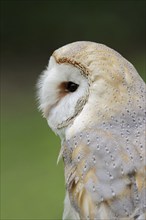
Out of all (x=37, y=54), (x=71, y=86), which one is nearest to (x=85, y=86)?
(x=71, y=86)

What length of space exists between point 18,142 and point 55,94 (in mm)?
4072

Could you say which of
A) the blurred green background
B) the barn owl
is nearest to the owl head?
the barn owl

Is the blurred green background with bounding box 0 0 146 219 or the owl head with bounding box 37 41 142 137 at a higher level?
the owl head with bounding box 37 41 142 137

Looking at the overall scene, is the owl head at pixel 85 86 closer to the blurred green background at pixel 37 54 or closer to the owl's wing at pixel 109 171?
the owl's wing at pixel 109 171

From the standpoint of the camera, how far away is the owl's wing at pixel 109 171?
212 cm

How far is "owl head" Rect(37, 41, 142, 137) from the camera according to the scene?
7.57ft

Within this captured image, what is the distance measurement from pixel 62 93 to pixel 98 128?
286 millimetres

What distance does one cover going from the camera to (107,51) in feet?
7.95

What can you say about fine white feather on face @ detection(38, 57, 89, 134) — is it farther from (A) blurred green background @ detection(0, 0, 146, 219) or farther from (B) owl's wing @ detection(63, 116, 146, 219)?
(A) blurred green background @ detection(0, 0, 146, 219)

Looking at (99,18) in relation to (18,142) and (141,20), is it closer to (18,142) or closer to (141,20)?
(141,20)

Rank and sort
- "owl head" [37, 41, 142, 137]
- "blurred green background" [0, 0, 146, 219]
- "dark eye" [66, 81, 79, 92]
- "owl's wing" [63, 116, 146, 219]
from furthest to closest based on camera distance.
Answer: "blurred green background" [0, 0, 146, 219], "dark eye" [66, 81, 79, 92], "owl head" [37, 41, 142, 137], "owl's wing" [63, 116, 146, 219]

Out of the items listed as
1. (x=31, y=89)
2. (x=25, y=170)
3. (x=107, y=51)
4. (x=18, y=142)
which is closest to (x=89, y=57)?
(x=107, y=51)

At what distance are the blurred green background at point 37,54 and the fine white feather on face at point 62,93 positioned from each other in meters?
3.01

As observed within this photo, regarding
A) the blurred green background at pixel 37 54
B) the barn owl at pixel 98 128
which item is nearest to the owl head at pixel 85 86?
the barn owl at pixel 98 128
